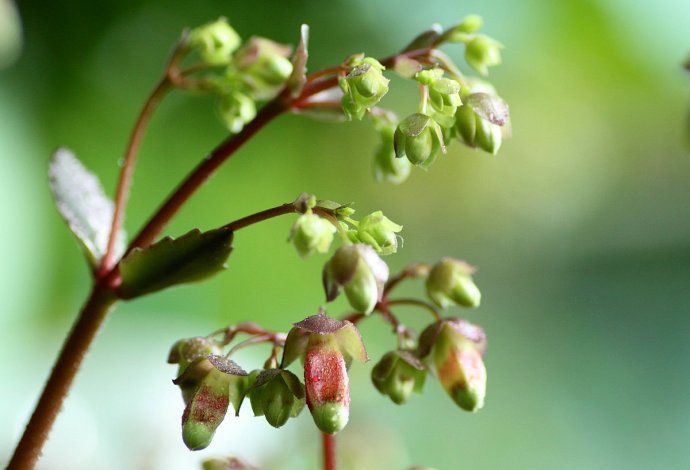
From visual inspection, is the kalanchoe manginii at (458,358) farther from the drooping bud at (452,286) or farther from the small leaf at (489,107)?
the small leaf at (489,107)

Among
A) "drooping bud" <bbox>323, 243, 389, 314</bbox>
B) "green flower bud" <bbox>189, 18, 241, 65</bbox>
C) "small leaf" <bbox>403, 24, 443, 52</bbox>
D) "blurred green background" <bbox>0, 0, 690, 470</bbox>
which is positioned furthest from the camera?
"blurred green background" <bbox>0, 0, 690, 470</bbox>

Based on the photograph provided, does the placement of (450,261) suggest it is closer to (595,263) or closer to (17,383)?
(17,383)

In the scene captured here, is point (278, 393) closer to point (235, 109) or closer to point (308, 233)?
point (308, 233)

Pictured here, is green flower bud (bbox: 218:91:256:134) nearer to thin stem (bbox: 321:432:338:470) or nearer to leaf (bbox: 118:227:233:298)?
leaf (bbox: 118:227:233:298)

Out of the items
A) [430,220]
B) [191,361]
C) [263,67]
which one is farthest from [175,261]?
[430,220]

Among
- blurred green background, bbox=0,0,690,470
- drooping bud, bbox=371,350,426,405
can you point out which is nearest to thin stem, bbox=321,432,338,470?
drooping bud, bbox=371,350,426,405

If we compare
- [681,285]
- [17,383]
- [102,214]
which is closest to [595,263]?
[681,285]
